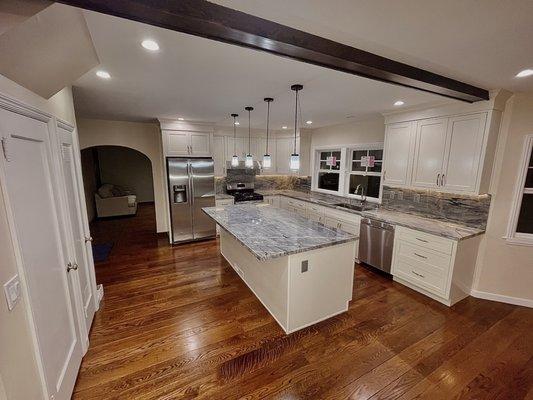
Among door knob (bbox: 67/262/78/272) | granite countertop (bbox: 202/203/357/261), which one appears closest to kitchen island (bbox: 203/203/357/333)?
granite countertop (bbox: 202/203/357/261)

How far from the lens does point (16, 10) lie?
0.98m

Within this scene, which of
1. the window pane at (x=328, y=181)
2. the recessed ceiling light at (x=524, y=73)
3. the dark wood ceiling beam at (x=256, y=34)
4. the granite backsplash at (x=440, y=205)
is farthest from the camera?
the window pane at (x=328, y=181)

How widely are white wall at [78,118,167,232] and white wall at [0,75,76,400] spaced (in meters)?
3.57

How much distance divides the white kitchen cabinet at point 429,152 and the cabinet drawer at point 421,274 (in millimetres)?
1071

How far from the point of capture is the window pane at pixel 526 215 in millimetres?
2662

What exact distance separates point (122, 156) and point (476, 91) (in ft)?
31.8

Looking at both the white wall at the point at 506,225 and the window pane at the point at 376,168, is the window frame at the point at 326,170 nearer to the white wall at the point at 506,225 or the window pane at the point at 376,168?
the window pane at the point at 376,168

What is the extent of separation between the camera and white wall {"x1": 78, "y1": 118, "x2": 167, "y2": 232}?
14.3 feet

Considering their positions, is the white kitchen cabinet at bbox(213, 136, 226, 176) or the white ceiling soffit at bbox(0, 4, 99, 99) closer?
the white ceiling soffit at bbox(0, 4, 99, 99)

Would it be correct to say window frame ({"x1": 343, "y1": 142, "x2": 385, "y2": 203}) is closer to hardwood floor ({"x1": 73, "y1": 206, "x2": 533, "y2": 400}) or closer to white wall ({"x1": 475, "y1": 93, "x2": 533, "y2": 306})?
white wall ({"x1": 475, "y1": 93, "x2": 533, "y2": 306})

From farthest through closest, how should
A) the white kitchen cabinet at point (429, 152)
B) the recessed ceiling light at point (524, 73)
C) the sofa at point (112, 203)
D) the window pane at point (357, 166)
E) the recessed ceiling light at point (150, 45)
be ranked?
1. the sofa at point (112, 203)
2. the window pane at point (357, 166)
3. the white kitchen cabinet at point (429, 152)
4. the recessed ceiling light at point (524, 73)
5. the recessed ceiling light at point (150, 45)

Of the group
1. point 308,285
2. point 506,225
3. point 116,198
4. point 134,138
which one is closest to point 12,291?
point 308,285

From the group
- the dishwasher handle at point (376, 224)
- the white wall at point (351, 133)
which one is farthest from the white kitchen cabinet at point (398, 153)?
the dishwasher handle at point (376, 224)

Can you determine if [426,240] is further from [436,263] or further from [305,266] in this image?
[305,266]
